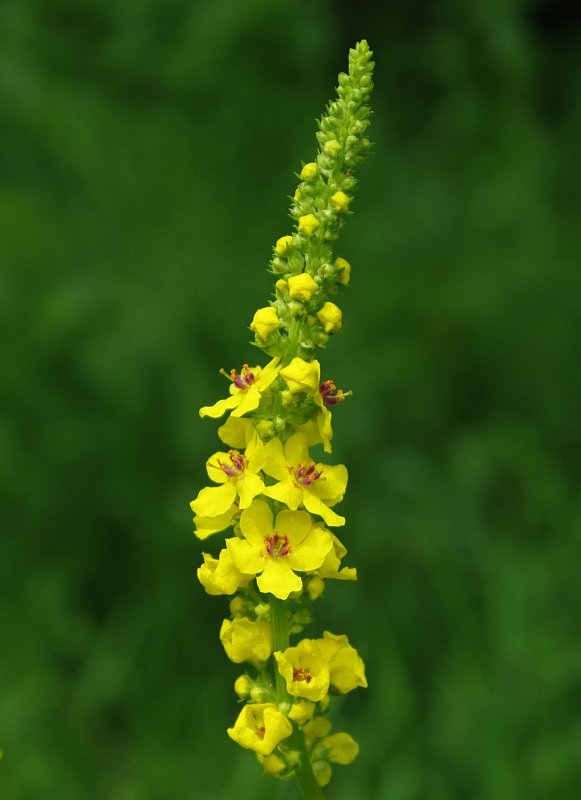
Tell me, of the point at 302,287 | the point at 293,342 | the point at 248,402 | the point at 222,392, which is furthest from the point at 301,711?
the point at 222,392

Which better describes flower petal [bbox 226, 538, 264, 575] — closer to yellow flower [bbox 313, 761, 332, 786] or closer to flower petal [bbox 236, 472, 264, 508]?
flower petal [bbox 236, 472, 264, 508]

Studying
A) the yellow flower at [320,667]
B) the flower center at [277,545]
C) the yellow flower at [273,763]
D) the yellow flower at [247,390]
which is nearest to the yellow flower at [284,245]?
the yellow flower at [247,390]

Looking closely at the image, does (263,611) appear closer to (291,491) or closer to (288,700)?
(288,700)

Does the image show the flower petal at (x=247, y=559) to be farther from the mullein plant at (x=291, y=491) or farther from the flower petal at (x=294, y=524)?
the flower petal at (x=294, y=524)

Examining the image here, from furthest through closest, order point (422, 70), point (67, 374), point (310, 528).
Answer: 1. point (422, 70)
2. point (67, 374)
3. point (310, 528)

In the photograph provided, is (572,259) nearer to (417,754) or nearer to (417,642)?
(417,642)

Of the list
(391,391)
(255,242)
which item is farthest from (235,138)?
(391,391)
